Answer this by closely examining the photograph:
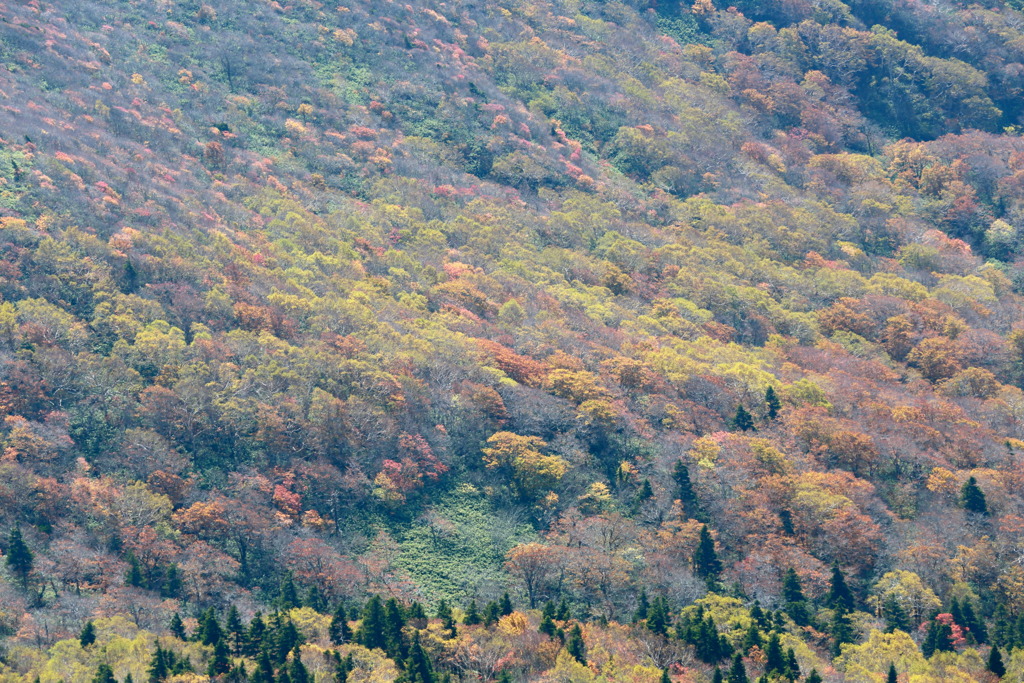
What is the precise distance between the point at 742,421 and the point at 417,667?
2975 centimetres

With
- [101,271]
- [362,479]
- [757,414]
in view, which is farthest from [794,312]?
[101,271]

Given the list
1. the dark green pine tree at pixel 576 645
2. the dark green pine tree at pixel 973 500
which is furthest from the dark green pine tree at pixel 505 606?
the dark green pine tree at pixel 973 500

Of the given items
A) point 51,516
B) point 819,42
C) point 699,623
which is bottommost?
point 51,516

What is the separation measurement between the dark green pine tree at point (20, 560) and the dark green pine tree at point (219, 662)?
10171 mm

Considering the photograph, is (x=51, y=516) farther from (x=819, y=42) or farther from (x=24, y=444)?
(x=819, y=42)

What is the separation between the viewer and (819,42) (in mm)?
140250

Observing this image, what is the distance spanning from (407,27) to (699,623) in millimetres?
84186

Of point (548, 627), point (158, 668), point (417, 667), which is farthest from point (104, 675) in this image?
point (548, 627)

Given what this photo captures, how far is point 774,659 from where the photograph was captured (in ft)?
184

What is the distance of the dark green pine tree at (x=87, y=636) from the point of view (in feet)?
172

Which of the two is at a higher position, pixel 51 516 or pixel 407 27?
pixel 407 27

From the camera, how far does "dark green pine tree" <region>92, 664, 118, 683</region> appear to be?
49125mm

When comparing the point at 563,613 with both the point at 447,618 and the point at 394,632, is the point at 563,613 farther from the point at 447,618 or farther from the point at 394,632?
the point at 394,632

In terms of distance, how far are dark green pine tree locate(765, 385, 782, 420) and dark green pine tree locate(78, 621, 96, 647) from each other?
41974 millimetres
